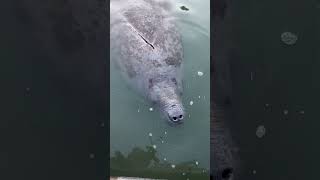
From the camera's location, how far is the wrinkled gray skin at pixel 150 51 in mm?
1776

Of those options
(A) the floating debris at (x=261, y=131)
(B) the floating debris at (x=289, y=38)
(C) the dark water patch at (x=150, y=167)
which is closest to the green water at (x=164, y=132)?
(C) the dark water patch at (x=150, y=167)

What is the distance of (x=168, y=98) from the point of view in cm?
176

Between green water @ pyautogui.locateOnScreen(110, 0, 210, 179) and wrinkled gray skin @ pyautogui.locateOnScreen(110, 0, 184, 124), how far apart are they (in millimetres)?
42

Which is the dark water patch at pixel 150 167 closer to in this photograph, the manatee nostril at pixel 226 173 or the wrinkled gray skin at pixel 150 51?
the manatee nostril at pixel 226 173

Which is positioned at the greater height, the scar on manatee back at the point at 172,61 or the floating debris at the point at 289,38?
the floating debris at the point at 289,38

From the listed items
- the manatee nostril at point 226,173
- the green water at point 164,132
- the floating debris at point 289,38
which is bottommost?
the manatee nostril at point 226,173

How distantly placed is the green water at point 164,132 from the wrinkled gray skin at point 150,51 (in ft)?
0.14

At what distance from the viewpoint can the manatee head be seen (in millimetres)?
1752

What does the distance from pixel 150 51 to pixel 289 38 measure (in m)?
0.59

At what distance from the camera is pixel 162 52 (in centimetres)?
180
